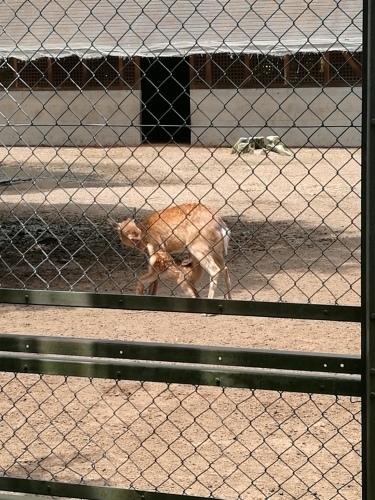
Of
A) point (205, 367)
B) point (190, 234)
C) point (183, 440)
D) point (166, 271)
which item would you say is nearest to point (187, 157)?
point (205, 367)

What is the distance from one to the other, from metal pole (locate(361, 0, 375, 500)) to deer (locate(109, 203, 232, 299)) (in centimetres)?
492

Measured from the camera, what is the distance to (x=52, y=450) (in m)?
4.59

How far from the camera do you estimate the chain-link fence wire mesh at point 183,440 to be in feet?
14.1

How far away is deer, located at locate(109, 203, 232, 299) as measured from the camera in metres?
8.05

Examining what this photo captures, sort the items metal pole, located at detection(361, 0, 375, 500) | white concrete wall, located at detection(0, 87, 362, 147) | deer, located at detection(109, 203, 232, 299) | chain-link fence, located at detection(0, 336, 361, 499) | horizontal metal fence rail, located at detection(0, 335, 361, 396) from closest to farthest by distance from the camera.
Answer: metal pole, located at detection(361, 0, 375, 500) < horizontal metal fence rail, located at detection(0, 335, 361, 396) < chain-link fence, located at detection(0, 336, 361, 499) < deer, located at detection(109, 203, 232, 299) < white concrete wall, located at detection(0, 87, 362, 147)

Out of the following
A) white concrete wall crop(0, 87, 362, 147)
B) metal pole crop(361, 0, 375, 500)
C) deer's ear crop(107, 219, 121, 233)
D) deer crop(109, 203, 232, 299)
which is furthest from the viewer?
white concrete wall crop(0, 87, 362, 147)

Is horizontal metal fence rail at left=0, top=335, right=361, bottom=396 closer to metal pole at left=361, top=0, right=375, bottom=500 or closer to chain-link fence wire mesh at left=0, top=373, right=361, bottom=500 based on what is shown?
metal pole at left=361, top=0, right=375, bottom=500

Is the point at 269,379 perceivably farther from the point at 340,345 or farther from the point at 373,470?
the point at 340,345

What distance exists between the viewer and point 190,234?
8.40 metres

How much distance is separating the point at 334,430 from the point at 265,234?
6580 millimetres

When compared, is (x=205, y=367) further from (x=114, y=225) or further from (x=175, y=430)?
(x=114, y=225)

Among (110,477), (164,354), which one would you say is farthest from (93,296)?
(110,477)

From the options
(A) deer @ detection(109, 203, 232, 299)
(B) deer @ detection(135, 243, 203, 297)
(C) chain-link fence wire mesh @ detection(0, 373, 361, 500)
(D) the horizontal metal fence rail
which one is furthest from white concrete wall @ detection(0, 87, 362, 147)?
(D) the horizontal metal fence rail

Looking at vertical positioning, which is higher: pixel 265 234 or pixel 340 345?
pixel 340 345
